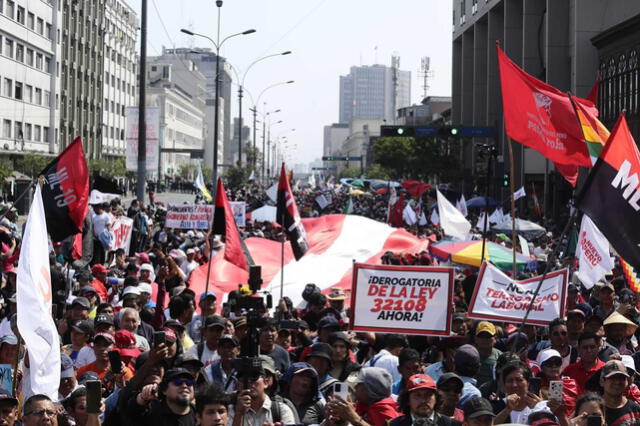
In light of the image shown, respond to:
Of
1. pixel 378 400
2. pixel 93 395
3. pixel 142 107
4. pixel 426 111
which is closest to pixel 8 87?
pixel 142 107

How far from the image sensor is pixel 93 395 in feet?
17.3

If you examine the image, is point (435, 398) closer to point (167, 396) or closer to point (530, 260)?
point (167, 396)

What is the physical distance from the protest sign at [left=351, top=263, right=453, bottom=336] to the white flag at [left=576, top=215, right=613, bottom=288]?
131 inches

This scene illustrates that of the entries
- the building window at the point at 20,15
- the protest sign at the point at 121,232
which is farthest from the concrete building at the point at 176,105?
the protest sign at the point at 121,232

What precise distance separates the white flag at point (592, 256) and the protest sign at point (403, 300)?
10.9 ft

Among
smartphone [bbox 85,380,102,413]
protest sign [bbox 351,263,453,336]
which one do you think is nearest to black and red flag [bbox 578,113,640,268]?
protest sign [bbox 351,263,453,336]

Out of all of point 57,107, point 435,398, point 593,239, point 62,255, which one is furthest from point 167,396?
point 57,107

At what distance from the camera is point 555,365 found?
817cm

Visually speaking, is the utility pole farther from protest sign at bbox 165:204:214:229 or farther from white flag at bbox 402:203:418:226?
white flag at bbox 402:203:418:226

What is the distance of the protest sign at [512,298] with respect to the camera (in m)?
10.3

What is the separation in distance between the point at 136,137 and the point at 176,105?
335ft

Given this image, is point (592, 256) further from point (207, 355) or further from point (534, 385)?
point (534, 385)

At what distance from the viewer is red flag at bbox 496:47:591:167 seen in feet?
44.7

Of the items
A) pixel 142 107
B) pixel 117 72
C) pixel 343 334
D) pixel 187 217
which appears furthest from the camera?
pixel 117 72
